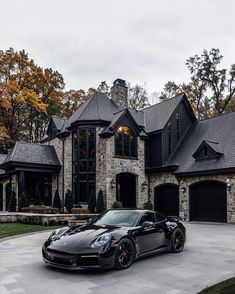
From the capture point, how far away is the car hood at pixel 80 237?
6.13 metres

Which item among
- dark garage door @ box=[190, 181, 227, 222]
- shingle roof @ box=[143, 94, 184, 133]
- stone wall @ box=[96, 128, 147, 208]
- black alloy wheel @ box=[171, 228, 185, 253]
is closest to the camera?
black alloy wheel @ box=[171, 228, 185, 253]

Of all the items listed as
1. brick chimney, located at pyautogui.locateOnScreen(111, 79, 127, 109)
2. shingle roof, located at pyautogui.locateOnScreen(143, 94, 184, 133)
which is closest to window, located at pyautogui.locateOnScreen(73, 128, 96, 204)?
brick chimney, located at pyautogui.locateOnScreen(111, 79, 127, 109)

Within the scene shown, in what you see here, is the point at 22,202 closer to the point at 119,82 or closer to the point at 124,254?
the point at 119,82

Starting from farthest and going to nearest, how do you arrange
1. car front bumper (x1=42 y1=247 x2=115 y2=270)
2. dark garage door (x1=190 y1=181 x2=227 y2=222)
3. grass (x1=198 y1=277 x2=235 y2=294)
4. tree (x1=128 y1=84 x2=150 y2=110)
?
1. tree (x1=128 y1=84 x2=150 y2=110)
2. dark garage door (x1=190 y1=181 x2=227 y2=222)
3. car front bumper (x1=42 y1=247 x2=115 y2=270)
4. grass (x1=198 y1=277 x2=235 y2=294)

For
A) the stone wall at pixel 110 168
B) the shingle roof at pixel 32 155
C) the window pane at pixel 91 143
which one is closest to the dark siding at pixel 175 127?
the stone wall at pixel 110 168

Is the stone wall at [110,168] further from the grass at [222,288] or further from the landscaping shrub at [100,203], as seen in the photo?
the grass at [222,288]

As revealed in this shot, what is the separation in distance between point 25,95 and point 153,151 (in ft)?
54.4

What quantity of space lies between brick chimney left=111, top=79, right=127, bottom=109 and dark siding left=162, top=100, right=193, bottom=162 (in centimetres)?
415

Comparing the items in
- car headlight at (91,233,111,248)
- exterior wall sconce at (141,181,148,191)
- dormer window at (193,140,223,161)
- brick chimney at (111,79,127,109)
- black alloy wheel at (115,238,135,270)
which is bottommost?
black alloy wheel at (115,238,135,270)

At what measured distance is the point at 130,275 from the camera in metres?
5.90

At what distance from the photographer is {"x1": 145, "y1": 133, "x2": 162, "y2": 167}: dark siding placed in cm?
2220

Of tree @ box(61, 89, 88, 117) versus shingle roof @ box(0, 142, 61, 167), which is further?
tree @ box(61, 89, 88, 117)

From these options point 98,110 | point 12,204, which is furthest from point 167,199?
point 12,204

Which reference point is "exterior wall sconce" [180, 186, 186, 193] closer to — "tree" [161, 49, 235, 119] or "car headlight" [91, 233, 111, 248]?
"car headlight" [91, 233, 111, 248]
